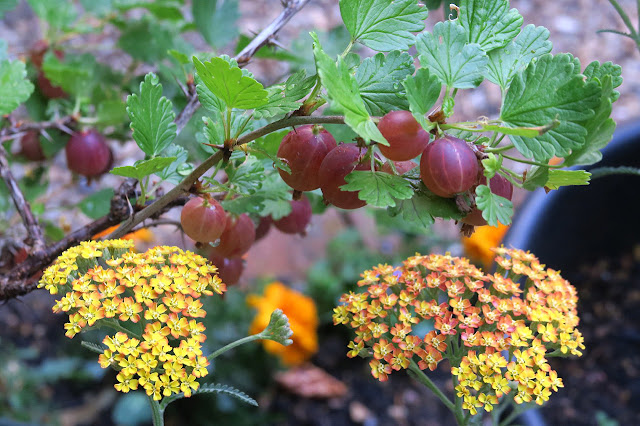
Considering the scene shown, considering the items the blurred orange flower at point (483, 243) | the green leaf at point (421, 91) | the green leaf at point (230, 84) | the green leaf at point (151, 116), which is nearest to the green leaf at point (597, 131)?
the green leaf at point (421, 91)

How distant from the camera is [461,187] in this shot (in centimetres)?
43

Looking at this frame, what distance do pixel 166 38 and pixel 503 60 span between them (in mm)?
544

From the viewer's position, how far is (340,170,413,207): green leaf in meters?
0.44

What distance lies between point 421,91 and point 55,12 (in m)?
0.78

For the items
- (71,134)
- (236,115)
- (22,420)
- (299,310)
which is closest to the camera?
(236,115)

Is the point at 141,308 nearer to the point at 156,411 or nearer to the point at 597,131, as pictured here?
the point at 156,411

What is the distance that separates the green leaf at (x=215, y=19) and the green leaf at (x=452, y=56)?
574mm

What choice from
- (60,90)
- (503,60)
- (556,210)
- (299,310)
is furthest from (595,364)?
(60,90)

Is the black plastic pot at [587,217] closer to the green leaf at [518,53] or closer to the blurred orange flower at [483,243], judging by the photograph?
the blurred orange flower at [483,243]

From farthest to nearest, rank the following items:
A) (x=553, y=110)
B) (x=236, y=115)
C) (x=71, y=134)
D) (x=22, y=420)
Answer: (x=22, y=420) < (x=71, y=134) < (x=236, y=115) < (x=553, y=110)

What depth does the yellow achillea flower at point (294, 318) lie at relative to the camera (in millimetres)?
1439

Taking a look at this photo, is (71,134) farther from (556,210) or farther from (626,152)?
(626,152)

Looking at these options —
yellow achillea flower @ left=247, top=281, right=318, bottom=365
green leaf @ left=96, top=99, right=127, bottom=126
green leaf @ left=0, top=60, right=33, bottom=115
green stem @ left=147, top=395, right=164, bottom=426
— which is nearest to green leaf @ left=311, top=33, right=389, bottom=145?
A: green stem @ left=147, top=395, right=164, bottom=426

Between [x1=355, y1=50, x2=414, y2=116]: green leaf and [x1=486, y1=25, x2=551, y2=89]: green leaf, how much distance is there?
0.08m
